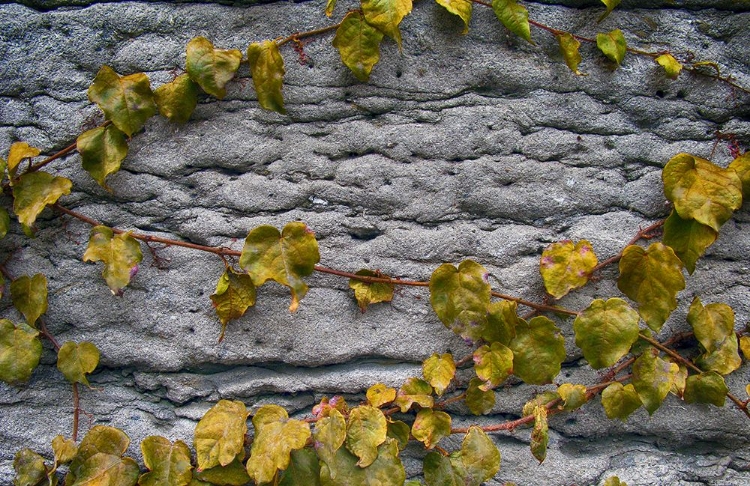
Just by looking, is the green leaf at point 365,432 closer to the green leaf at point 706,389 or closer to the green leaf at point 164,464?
the green leaf at point 164,464

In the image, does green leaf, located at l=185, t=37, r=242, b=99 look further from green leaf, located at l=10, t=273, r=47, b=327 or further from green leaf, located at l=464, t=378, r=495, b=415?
green leaf, located at l=464, t=378, r=495, b=415

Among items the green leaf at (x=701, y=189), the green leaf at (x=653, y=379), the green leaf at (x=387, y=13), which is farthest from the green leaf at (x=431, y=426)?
the green leaf at (x=387, y=13)

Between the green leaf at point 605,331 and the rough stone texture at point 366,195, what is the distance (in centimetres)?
9

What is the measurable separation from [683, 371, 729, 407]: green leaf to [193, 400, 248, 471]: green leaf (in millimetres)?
1049

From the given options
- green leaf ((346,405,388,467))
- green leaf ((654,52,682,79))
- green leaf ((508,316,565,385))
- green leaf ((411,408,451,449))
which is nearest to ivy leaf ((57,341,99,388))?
green leaf ((346,405,388,467))

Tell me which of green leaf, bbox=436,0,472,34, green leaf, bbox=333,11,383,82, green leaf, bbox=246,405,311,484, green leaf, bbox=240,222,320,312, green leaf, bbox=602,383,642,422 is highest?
green leaf, bbox=436,0,472,34

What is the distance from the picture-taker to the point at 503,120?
4.50 ft

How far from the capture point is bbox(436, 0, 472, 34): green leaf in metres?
1.30

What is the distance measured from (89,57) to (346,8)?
0.62 metres

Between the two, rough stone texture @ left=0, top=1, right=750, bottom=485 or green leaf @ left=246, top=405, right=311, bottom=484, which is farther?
rough stone texture @ left=0, top=1, right=750, bottom=485

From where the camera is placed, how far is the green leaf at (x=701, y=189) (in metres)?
1.29

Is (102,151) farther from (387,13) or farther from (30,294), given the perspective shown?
(387,13)

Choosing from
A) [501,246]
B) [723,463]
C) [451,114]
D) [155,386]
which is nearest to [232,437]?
[155,386]

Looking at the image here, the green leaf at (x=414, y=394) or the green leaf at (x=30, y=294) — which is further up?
the green leaf at (x=30, y=294)
